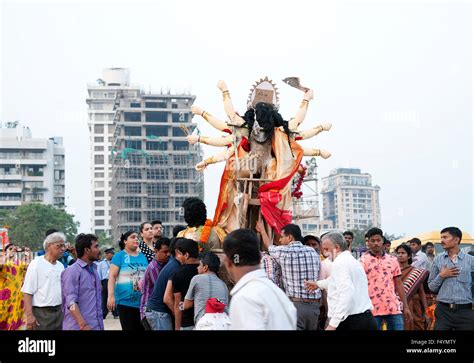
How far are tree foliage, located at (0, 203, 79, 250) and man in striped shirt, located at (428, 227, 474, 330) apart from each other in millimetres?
47573

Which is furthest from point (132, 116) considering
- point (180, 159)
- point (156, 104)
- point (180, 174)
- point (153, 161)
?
point (180, 174)

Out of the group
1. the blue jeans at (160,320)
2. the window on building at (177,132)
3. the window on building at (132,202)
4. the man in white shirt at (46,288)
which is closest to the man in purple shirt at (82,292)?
the man in white shirt at (46,288)

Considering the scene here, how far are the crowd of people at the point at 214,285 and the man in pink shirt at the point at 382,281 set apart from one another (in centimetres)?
1

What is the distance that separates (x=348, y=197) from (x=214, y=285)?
31440 mm

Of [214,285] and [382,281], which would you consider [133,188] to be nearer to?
[382,281]

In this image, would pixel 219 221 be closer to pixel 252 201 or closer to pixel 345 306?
pixel 252 201

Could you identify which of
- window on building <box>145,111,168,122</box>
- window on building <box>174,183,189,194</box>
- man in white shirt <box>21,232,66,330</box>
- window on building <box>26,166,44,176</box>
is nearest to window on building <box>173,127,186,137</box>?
window on building <box>145,111,168,122</box>

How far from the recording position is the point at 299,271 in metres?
9.29

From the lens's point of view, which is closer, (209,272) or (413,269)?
(209,272)

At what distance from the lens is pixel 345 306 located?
314 inches

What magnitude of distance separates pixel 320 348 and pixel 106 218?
305ft

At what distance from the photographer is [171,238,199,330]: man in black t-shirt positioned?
868 centimetres

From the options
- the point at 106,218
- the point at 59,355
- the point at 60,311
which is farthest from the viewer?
the point at 106,218

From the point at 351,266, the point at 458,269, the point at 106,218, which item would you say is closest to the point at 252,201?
the point at 458,269
